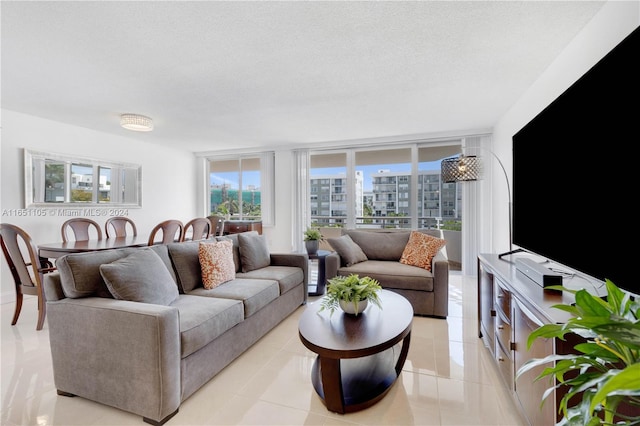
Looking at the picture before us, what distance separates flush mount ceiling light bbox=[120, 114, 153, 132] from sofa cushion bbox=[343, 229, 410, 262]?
120 inches

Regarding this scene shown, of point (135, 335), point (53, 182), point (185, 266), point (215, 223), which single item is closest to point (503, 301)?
point (135, 335)

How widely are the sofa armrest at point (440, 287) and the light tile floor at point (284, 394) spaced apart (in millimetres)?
490

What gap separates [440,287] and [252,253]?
6.61 feet

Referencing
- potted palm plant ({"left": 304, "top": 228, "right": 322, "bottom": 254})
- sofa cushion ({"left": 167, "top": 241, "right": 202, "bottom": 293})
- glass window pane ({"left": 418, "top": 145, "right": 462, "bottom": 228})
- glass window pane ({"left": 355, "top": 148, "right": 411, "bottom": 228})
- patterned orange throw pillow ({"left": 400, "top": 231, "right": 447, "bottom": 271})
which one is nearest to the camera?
sofa cushion ({"left": 167, "top": 241, "right": 202, "bottom": 293})

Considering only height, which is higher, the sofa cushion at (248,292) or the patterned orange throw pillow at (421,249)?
the patterned orange throw pillow at (421,249)

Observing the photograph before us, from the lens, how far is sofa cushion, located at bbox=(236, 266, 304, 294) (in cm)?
291

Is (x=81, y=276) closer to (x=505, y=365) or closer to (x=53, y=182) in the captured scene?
(x=505, y=365)

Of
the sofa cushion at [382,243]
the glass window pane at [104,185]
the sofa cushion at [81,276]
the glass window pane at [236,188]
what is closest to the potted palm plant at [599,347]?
the sofa cushion at [81,276]

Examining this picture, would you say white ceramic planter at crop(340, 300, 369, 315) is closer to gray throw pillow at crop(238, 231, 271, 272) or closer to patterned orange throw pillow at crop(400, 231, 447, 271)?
gray throw pillow at crop(238, 231, 271, 272)

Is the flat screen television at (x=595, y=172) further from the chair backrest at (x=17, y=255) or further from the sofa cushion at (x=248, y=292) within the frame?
the chair backrest at (x=17, y=255)

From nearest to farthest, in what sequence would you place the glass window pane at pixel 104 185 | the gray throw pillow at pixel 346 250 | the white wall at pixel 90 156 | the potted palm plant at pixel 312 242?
the gray throw pillow at pixel 346 250 < the white wall at pixel 90 156 < the potted palm plant at pixel 312 242 < the glass window pane at pixel 104 185

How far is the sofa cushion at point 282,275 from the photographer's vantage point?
Result: 9.55 ft

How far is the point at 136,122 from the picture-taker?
3730 mm

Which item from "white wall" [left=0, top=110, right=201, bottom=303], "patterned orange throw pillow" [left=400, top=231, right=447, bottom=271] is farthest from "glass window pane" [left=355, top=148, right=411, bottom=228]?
"white wall" [left=0, top=110, right=201, bottom=303]
